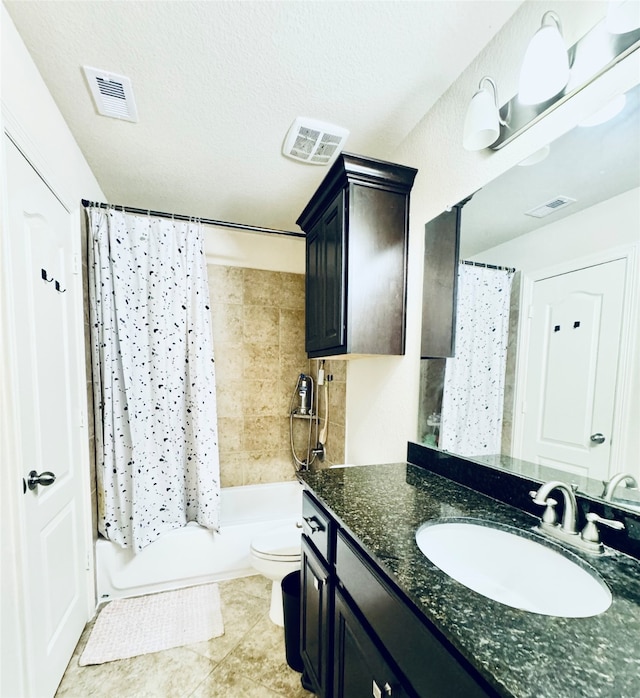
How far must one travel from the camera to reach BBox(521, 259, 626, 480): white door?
2.68 ft

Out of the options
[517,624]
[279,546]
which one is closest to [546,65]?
[517,624]

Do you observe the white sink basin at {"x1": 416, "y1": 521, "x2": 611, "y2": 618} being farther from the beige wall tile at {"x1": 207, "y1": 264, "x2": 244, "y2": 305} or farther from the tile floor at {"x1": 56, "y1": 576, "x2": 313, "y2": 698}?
the beige wall tile at {"x1": 207, "y1": 264, "x2": 244, "y2": 305}

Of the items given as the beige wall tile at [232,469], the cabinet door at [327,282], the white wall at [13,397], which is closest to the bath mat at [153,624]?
the white wall at [13,397]

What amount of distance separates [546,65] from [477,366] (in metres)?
0.91

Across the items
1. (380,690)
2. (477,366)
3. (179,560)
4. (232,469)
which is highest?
(477,366)

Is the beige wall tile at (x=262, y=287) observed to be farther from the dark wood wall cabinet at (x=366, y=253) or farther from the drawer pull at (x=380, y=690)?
the drawer pull at (x=380, y=690)

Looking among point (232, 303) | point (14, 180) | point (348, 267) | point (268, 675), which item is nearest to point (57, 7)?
point (14, 180)

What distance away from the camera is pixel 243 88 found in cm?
132

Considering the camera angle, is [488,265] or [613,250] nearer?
[613,250]

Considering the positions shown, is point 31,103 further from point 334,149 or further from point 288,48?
point 334,149

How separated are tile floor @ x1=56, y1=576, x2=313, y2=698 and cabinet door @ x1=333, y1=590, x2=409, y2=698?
22.7 inches

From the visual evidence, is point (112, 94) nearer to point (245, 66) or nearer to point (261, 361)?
point (245, 66)

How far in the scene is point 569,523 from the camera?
2.65ft

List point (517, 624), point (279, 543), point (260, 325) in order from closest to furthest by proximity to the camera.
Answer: point (517, 624)
point (279, 543)
point (260, 325)
